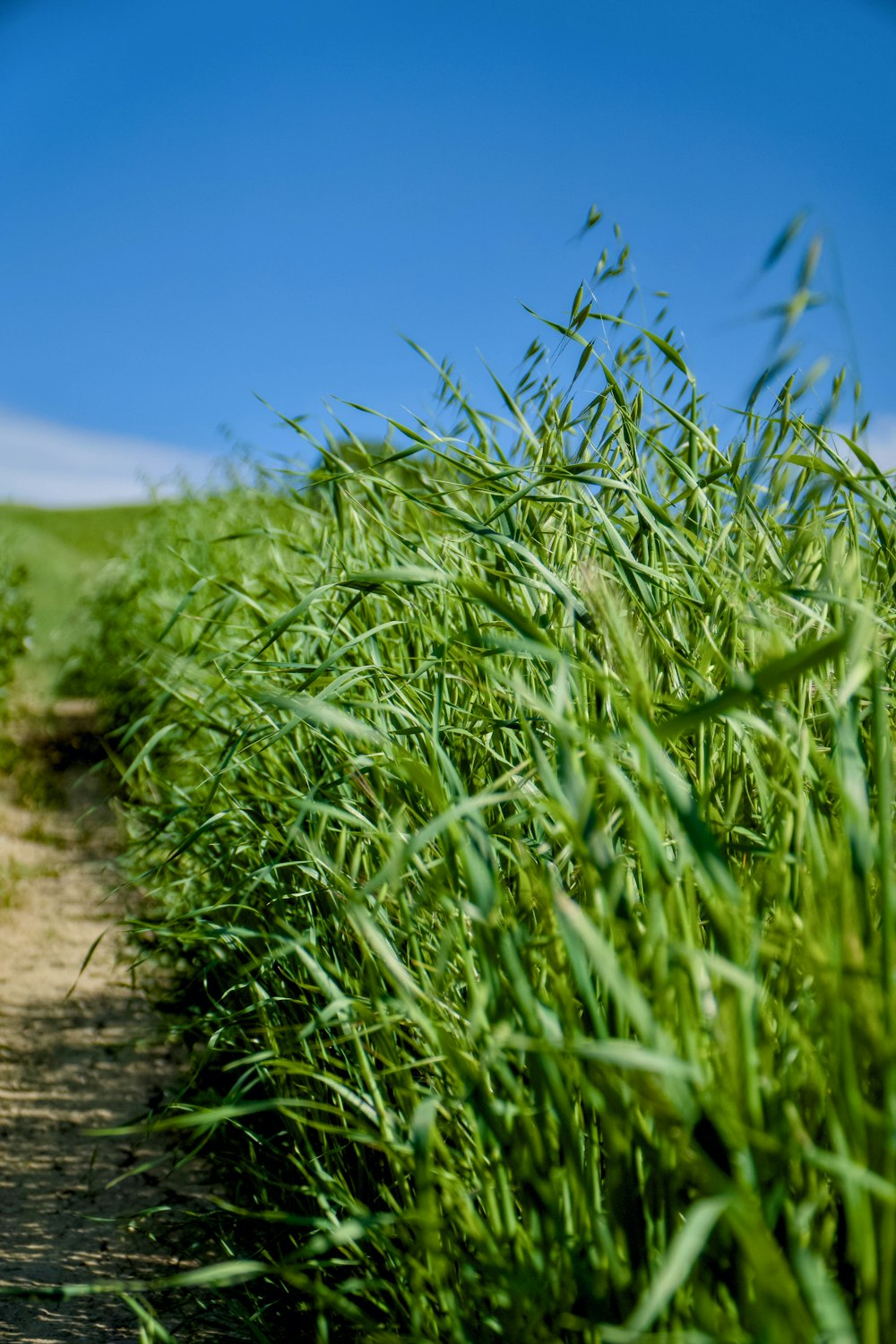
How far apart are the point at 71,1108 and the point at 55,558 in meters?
10.1

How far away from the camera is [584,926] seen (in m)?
0.68

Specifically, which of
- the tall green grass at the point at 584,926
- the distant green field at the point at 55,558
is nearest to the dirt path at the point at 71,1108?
the tall green grass at the point at 584,926

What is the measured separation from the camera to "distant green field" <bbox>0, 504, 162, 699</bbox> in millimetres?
7145

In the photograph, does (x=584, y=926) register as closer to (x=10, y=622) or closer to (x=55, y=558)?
(x=10, y=622)

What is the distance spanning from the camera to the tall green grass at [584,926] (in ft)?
2.43

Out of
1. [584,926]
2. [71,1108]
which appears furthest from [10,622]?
[584,926]

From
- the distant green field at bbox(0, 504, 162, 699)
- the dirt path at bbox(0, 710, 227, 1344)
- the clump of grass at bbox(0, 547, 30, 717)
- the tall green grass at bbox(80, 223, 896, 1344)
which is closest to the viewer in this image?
the tall green grass at bbox(80, 223, 896, 1344)

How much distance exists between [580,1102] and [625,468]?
0.99 meters

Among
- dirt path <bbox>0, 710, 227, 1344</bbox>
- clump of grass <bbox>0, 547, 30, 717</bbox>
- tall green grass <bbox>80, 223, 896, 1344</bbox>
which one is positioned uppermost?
clump of grass <bbox>0, 547, 30, 717</bbox>

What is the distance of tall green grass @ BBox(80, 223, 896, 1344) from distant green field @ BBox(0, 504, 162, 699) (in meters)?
4.77

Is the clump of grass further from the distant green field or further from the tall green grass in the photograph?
the tall green grass

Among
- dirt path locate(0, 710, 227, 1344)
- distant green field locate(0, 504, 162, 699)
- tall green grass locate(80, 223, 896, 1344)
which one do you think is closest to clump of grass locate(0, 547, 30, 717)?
distant green field locate(0, 504, 162, 699)

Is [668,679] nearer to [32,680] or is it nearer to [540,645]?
[540,645]

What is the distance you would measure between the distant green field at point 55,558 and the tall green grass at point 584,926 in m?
4.77
